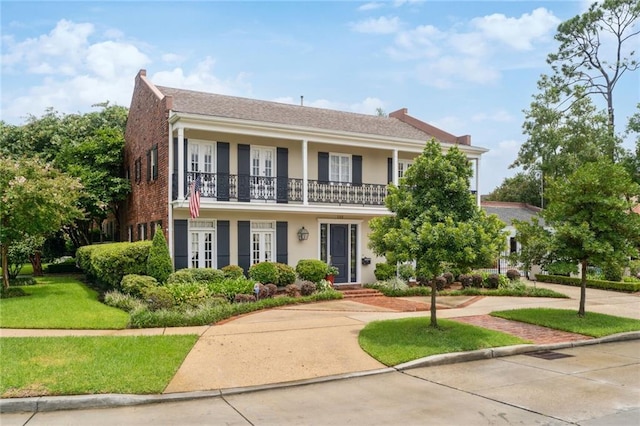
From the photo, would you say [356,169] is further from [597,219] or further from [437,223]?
[437,223]

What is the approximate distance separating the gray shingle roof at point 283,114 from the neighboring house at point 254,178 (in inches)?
2.5

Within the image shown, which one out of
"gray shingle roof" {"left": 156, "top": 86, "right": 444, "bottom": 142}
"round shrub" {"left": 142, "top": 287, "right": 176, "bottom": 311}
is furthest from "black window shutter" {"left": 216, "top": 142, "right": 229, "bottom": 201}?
"round shrub" {"left": 142, "top": 287, "right": 176, "bottom": 311}

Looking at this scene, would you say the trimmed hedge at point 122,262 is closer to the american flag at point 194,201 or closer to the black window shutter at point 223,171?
the american flag at point 194,201

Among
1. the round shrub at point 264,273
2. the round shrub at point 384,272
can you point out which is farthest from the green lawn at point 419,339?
the round shrub at point 384,272

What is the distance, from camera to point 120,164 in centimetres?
2330

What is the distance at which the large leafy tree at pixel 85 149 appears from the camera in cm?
2164

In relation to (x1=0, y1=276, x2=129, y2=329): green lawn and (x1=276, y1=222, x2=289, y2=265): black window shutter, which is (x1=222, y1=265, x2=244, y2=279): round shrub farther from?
(x1=0, y1=276, x2=129, y2=329): green lawn

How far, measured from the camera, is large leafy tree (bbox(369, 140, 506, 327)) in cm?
Result: 1016

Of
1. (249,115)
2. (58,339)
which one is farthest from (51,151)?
(58,339)

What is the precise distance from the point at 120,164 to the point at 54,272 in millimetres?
6443

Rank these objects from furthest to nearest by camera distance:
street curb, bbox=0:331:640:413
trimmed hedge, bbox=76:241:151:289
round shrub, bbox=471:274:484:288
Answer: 1. round shrub, bbox=471:274:484:288
2. trimmed hedge, bbox=76:241:151:289
3. street curb, bbox=0:331:640:413

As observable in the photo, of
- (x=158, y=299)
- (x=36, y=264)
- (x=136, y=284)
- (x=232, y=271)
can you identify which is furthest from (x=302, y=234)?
(x=36, y=264)

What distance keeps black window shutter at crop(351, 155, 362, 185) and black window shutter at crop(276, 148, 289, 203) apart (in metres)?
2.84

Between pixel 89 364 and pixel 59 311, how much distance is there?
5.49 m
